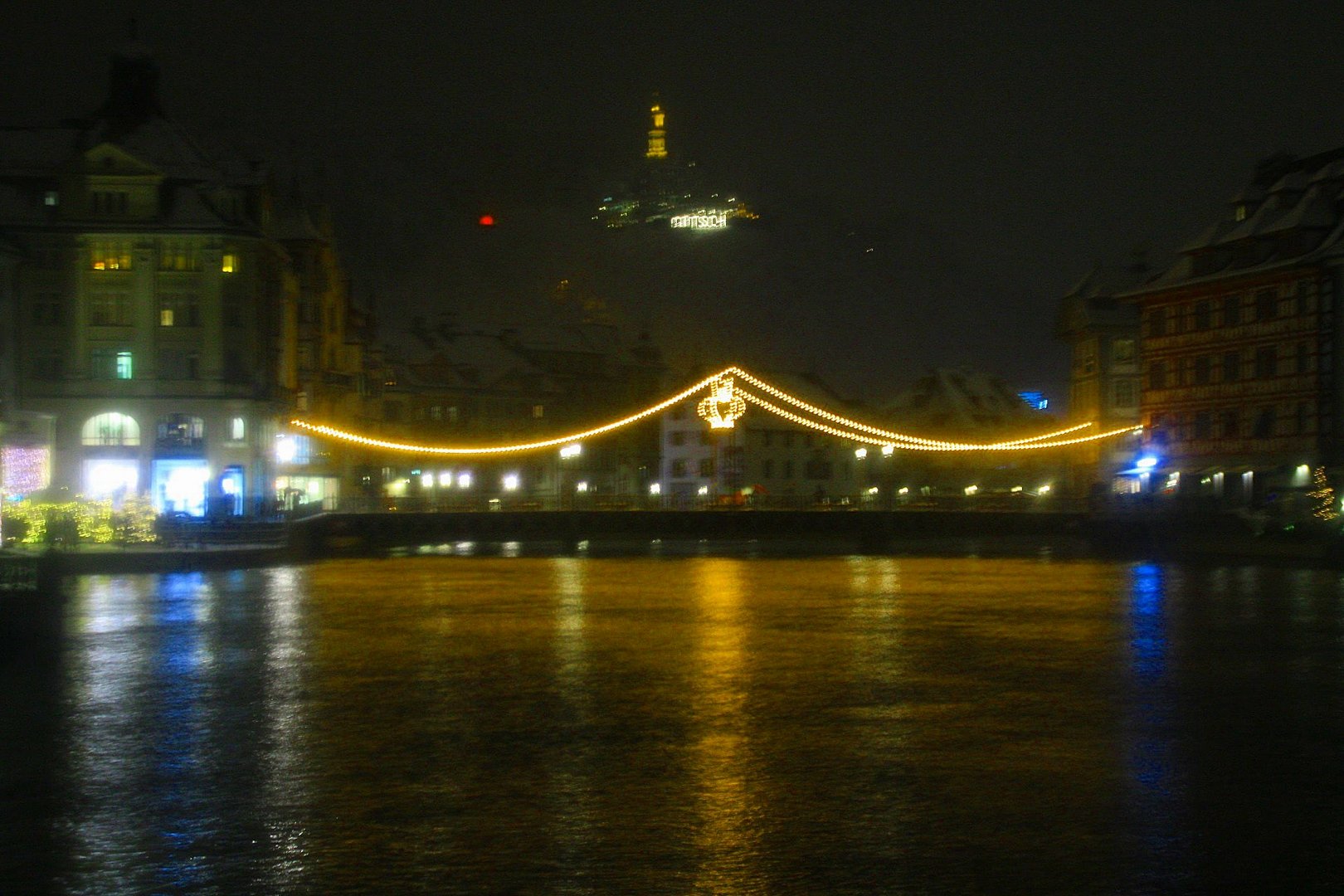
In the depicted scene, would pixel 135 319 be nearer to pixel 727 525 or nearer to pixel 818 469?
pixel 727 525

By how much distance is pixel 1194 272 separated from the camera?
72.4m

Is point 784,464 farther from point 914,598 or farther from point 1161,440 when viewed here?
point 914,598

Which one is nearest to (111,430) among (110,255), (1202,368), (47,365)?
(47,365)

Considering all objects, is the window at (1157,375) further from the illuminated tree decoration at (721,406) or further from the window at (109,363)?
the window at (109,363)

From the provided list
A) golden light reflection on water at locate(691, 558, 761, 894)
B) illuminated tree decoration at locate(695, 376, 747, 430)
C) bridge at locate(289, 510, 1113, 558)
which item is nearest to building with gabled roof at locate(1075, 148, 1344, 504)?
bridge at locate(289, 510, 1113, 558)

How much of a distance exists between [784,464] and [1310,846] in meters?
102

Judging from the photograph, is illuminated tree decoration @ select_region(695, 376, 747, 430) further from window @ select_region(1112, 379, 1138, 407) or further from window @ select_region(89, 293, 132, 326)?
window @ select_region(1112, 379, 1138, 407)

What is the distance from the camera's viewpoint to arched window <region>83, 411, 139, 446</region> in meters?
66.1

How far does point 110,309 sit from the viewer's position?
67125 mm

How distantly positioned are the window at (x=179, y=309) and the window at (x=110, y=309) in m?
1.42

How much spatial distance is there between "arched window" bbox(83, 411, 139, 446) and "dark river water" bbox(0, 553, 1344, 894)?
39.5 meters

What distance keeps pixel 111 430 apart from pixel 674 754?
189 feet

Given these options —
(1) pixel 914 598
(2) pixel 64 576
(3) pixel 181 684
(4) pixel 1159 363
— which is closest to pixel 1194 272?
(4) pixel 1159 363

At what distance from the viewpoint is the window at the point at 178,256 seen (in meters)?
67.7
